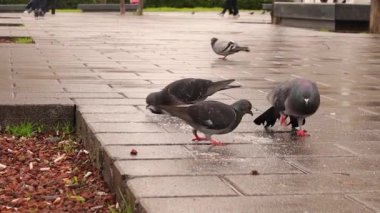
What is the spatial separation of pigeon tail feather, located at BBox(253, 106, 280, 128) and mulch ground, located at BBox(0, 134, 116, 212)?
4.00ft

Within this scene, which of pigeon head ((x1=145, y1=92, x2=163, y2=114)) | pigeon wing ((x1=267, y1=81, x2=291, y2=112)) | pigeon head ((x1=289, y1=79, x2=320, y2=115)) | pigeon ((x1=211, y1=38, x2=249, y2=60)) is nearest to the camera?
pigeon head ((x1=289, y1=79, x2=320, y2=115))

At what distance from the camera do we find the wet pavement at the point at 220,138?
3.45 meters

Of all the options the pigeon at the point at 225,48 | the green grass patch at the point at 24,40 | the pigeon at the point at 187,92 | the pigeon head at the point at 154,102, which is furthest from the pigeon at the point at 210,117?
the green grass patch at the point at 24,40

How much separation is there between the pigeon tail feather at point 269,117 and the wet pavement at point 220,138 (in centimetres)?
8

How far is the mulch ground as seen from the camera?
4.11 metres

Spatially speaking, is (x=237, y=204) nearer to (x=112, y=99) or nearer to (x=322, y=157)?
(x=322, y=157)

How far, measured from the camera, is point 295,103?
486 centimetres

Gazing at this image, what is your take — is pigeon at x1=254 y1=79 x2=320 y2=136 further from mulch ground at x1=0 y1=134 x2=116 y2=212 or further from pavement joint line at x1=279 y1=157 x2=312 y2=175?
mulch ground at x1=0 y1=134 x2=116 y2=212

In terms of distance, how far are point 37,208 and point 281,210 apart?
150 cm

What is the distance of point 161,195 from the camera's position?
3.41 m

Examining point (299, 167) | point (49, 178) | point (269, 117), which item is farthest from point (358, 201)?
point (49, 178)

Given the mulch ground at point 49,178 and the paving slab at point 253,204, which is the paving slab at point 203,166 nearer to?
the mulch ground at point 49,178

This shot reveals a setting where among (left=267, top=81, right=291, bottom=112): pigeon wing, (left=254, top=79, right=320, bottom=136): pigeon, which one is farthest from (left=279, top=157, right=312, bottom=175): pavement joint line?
(left=267, top=81, right=291, bottom=112): pigeon wing

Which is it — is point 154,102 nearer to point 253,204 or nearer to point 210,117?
point 210,117
